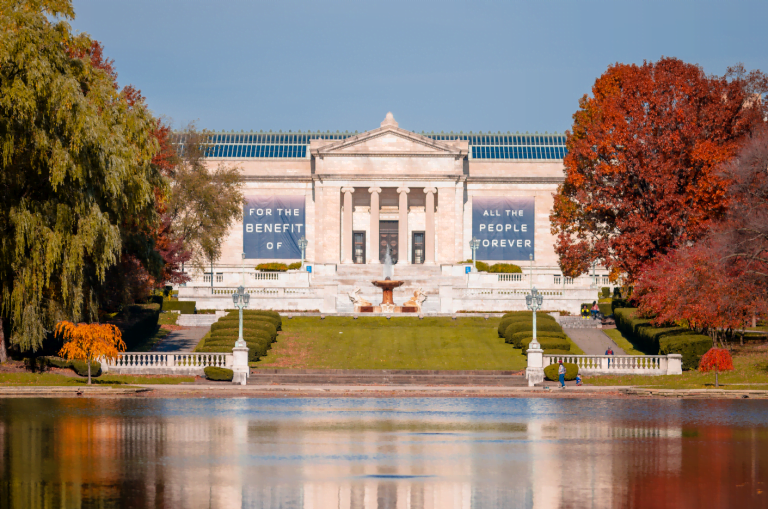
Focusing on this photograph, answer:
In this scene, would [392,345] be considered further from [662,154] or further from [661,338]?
[662,154]

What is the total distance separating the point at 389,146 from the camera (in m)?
88.6

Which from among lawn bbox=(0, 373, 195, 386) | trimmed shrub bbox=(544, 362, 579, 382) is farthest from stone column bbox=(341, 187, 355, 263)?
trimmed shrub bbox=(544, 362, 579, 382)

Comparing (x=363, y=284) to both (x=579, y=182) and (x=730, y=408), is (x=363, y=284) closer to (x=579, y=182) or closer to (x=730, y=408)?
(x=579, y=182)

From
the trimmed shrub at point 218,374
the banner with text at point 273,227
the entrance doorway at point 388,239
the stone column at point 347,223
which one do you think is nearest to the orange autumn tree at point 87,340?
the trimmed shrub at point 218,374

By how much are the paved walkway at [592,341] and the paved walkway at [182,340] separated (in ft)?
76.1

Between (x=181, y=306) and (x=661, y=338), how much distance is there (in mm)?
33059

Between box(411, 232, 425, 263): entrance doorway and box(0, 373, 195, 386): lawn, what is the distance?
54294 mm

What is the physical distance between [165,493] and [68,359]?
25.2m

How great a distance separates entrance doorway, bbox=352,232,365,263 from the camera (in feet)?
306

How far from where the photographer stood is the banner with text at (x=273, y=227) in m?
91.9

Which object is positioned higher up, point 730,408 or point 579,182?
point 579,182

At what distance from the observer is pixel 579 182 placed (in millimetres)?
56156

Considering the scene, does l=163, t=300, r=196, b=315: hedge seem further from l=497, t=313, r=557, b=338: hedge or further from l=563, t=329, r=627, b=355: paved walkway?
l=563, t=329, r=627, b=355: paved walkway

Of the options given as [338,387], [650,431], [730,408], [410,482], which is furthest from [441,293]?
[410,482]
